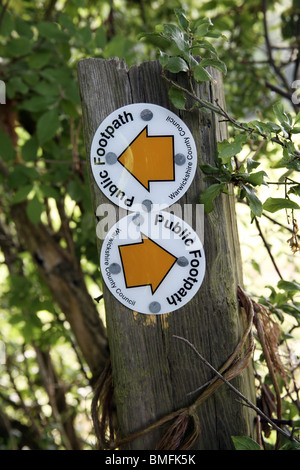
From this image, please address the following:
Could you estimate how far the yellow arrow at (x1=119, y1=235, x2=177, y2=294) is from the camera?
1035 millimetres

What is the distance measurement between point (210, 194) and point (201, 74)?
0.26 meters

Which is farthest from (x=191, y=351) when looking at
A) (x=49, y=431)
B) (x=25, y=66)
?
(x=49, y=431)

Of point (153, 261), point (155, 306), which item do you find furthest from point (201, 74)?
point (155, 306)

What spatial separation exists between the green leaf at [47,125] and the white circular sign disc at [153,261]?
28.4 inches

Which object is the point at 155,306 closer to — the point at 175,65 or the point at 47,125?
the point at 175,65

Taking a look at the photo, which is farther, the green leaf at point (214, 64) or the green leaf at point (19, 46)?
the green leaf at point (19, 46)

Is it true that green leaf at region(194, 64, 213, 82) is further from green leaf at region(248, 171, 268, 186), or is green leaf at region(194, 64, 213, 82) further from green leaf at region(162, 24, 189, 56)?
Answer: green leaf at region(248, 171, 268, 186)

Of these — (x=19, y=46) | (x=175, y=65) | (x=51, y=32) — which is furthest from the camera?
(x=19, y=46)

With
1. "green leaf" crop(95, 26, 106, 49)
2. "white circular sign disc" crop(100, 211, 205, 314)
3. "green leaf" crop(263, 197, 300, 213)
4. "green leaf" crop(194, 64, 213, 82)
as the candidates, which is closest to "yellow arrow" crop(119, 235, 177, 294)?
"white circular sign disc" crop(100, 211, 205, 314)

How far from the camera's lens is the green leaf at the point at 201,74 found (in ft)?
3.17

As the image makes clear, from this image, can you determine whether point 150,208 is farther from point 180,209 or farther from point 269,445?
point 269,445

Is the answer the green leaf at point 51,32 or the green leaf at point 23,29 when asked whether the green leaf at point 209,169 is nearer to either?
the green leaf at point 51,32

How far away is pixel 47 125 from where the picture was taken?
1604 mm

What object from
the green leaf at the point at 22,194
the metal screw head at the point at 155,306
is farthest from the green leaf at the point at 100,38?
the metal screw head at the point at 155,306
